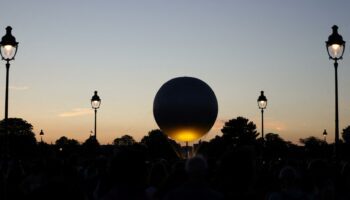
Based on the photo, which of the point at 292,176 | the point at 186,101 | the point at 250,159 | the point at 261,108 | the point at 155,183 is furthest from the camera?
the point at 261,108

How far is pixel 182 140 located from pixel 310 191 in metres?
17.1

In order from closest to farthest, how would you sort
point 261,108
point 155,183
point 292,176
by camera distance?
1. point 292,176
2. point 155,183
3. point 261,108

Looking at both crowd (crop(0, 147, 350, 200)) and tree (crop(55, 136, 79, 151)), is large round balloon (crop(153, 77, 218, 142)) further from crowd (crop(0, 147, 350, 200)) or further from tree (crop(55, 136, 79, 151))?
tree (crop(55, 136, 79, 151))

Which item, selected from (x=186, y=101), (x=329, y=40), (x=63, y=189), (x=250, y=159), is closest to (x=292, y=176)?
(x=250, y=159)

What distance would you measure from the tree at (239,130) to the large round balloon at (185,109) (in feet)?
336

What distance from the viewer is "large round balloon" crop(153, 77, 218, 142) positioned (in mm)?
25203

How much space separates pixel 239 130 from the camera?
132 meters

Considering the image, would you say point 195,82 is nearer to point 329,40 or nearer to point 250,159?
point 329,40

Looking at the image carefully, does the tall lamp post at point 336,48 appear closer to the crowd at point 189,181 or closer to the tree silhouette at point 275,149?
the crowd at point 189,181

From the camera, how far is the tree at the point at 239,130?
5123 inches

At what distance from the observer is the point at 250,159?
6.08 meters

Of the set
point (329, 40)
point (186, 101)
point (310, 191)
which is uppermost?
point (329, 40)

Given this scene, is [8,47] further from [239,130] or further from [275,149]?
[239,130]

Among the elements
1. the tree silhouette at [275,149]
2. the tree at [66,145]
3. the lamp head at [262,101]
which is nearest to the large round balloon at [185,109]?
the lamp head at [262,101]
